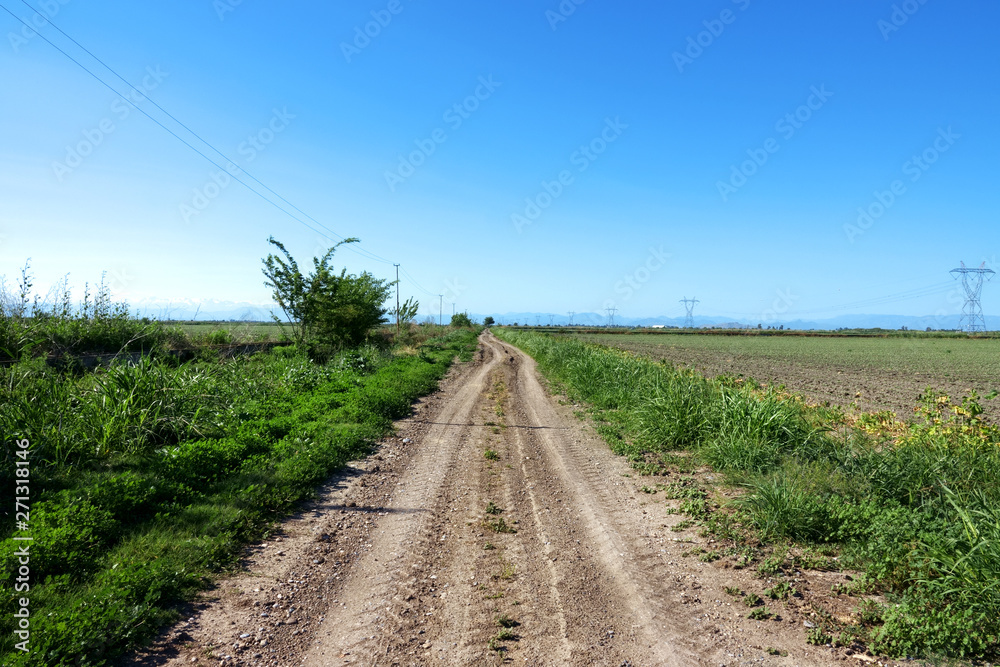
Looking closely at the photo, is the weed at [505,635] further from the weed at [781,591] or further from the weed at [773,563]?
the weed at [773,563]

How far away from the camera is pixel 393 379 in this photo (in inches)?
591

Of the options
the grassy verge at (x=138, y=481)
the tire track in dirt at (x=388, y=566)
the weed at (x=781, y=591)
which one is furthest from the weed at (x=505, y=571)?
the grassy verge at (x=138, y=481)

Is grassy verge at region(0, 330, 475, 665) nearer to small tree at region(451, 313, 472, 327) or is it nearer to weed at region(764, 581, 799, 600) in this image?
weed at region(764, 581, 799, 600)

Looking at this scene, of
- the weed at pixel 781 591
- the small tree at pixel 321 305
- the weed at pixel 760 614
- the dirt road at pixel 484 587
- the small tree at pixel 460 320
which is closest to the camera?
the dirt road at pixel 484 587

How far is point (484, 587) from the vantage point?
4.13 m

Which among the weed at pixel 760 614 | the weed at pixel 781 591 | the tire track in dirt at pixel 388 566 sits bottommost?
the tire track in dirt at pixel 388 566

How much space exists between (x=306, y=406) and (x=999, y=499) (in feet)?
35.3

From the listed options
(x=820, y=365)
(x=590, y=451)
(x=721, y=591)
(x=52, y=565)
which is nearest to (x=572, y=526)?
(x=721, y=591)

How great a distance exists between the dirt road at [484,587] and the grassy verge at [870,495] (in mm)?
457

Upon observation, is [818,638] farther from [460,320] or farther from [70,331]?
[460,320]

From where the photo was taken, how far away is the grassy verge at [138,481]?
341 cm

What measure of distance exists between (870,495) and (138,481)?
8169 mm

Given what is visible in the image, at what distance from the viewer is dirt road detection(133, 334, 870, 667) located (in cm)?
330

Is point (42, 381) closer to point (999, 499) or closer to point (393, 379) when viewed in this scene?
point (393, 379)
